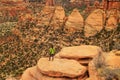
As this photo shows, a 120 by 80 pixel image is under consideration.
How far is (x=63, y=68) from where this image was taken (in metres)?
26.0

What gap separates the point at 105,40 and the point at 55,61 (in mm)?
30897

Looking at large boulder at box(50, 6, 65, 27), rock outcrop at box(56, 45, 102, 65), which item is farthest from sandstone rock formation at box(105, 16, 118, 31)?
rock outcrop at box(56, 45, 102, 65)

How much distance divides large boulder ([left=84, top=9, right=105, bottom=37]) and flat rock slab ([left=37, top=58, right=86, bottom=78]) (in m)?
35.1

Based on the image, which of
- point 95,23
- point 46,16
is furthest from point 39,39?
point 95,23

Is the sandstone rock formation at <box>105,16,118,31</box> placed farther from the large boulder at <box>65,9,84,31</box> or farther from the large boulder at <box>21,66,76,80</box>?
the large boulder at <box>21,66,76,80</box>

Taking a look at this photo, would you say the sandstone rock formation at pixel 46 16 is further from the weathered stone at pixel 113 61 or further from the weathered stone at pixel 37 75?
the weathered stone at pixel 113 61

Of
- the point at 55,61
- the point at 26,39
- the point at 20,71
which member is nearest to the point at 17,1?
the point at 26,39

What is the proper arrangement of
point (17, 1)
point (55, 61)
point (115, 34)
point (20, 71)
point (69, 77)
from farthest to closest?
point (17, 1) < point (20, 71) < point (115, 34) < point (55, 61) < point (69, 77)

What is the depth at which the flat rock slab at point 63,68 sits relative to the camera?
25491mm

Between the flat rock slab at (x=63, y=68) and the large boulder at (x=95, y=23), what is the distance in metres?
35.1

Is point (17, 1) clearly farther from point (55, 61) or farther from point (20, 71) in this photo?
point (55, 61)

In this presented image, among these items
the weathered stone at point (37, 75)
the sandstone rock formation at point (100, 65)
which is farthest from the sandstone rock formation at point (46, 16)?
the sandstone rock formation at point (100, 65)

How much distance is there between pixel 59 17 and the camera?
70000 millimetres

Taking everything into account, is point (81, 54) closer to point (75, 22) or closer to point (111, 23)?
point (111, 23)
